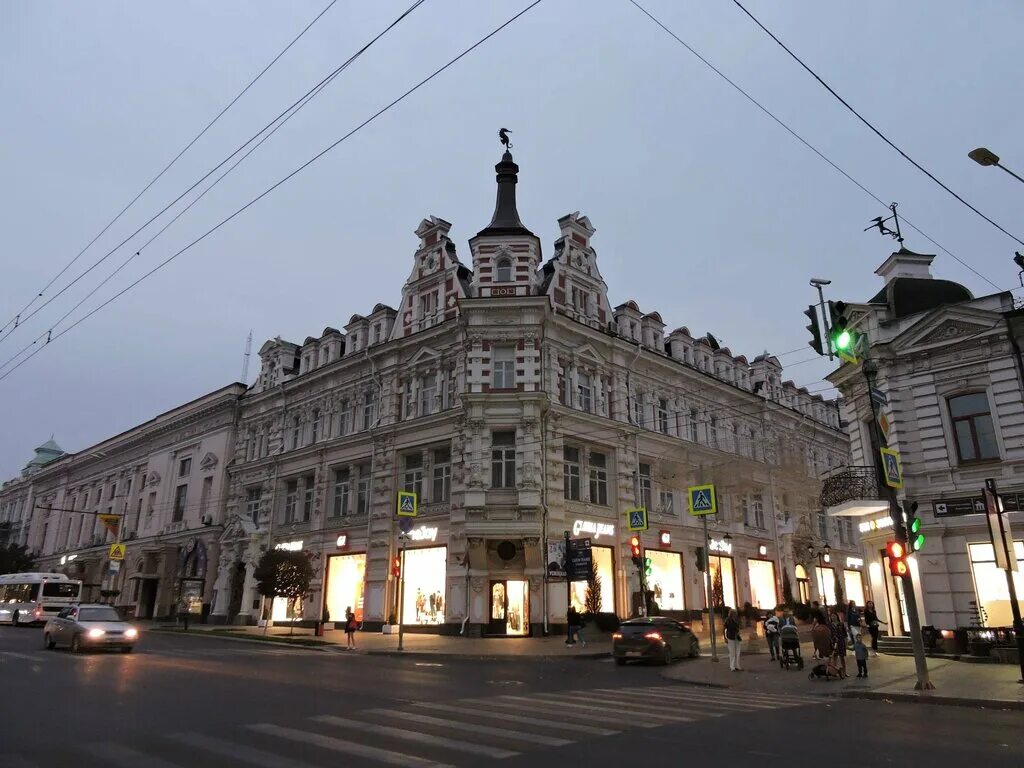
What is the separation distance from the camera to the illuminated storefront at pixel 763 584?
Result: 44250 mm

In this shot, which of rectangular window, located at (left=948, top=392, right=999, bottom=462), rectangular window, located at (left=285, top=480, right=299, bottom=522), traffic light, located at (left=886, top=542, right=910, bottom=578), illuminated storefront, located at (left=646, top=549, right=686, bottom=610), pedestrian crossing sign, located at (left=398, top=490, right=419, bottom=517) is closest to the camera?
traffic light, located at (left=886, top=542, right=910, bottom=578)

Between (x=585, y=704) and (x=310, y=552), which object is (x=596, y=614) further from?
(x=585, y=704)

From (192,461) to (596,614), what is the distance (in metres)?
36.5

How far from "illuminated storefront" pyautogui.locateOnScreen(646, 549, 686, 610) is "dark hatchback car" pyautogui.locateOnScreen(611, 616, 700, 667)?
44.2 feet

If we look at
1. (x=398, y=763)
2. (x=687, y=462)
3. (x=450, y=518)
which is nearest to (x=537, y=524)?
(x=450, y=518)

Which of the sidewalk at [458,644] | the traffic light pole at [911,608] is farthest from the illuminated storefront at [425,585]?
the traffic light pole at [911,608]

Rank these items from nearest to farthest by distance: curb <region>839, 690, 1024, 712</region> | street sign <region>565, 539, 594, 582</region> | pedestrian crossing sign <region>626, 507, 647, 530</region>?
curb <region>839, 690, 1024, 712</region>, pedestrian crossing sign <region>626, 507, 647, 530</region>, street sign <region>565, 539, 594, 582</region>

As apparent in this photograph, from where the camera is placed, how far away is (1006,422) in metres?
22.5

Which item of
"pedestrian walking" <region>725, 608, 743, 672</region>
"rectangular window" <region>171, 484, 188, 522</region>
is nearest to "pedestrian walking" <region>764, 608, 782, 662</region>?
"pedestrian walking" <region>725, 608, 743, 672</region>

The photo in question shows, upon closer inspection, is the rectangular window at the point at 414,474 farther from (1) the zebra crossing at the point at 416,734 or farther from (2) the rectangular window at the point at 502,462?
(1) the zebra crossing at the point at 416,734

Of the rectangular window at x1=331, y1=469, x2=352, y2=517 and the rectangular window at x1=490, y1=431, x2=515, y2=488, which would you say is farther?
the rectangular window at x1=331, y1=469, x2=352, y2=517

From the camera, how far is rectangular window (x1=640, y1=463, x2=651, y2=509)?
128ft

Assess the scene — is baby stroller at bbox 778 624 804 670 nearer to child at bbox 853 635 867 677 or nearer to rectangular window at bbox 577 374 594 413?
child at bbox 853 635 867 677

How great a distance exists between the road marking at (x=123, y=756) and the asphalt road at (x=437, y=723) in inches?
0.9
